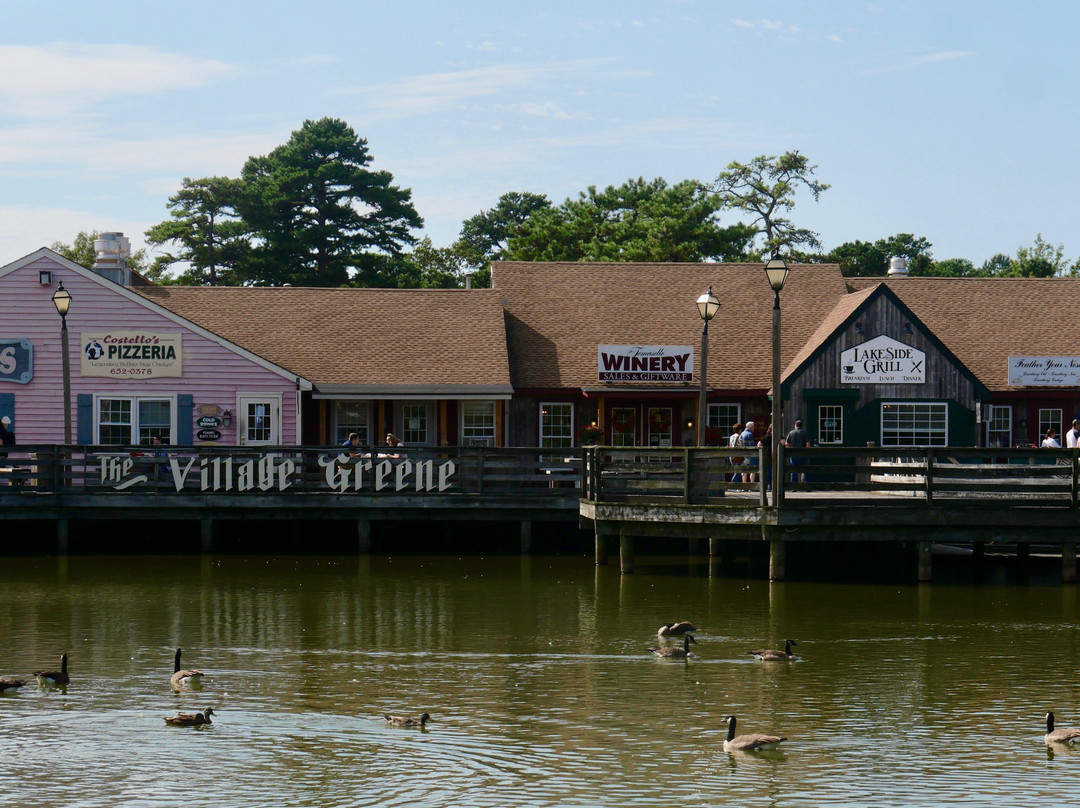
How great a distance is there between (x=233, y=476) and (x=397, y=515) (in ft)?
10.8

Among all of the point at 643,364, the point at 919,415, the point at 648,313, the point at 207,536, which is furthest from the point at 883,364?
the point at 207,536

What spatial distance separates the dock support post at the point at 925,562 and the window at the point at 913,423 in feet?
35.7

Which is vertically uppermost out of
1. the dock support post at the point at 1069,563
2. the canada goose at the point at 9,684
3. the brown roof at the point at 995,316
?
the brown roof at the point at 995,316

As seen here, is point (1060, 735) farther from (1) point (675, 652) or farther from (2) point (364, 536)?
(2) point (364, 536)

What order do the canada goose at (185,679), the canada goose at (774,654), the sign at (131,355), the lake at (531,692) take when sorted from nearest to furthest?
the lake at (531,692) → the canada goose at (185,679) → the canada goose at (774,654) → the sign at (131,355)

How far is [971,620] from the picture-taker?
19.6 meters

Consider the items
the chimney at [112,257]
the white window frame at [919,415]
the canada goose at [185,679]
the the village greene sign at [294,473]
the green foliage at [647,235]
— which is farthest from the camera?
Answer: the green foliage at [647,235]

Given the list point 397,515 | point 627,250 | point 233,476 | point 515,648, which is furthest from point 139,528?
point 627,250

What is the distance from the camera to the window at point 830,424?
33844 millimetres

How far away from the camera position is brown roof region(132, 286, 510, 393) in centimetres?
3356

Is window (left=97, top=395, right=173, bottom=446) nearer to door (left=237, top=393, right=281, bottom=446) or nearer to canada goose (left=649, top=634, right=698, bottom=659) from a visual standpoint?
door (left=237, top=393, right=281, bottom=446)

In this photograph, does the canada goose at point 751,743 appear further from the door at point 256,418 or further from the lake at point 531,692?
the door at point 256,418

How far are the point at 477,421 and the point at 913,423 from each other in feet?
34.9

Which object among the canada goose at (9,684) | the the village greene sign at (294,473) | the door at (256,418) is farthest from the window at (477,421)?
the canada goose at (9,684)
